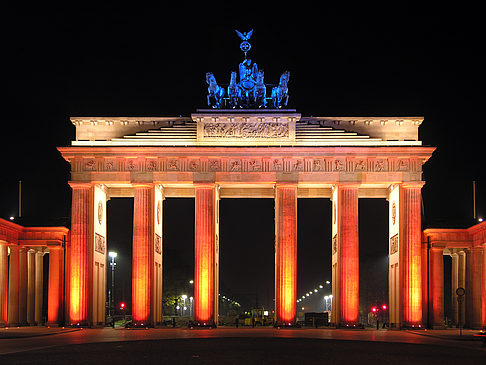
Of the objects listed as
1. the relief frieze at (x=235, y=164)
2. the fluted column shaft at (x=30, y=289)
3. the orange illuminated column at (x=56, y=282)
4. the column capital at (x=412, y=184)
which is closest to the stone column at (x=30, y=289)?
the fluted column shaft at (x=30, y=289)

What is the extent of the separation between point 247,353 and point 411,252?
39.8 m

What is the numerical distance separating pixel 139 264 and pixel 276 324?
13340mm

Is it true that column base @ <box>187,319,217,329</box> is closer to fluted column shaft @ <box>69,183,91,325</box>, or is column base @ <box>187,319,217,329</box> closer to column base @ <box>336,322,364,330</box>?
fluted column shaft @ <box>69,183,91,325</box>

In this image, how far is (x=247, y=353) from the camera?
37.2 meters

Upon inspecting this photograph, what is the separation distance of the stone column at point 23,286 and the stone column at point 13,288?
0.63 meters

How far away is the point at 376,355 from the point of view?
37.3 m

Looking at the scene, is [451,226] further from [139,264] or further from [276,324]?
[139,264]

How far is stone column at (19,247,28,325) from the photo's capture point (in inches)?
3034

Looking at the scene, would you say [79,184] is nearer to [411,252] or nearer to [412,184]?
[412,184]

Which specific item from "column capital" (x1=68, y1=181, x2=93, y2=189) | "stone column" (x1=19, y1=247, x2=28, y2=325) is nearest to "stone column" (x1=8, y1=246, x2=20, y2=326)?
"stone column" (x1=19, y1=247, x2=28, y2=325)

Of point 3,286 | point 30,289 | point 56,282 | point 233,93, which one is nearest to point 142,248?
point 56,282

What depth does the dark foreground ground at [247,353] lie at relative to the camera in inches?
1320

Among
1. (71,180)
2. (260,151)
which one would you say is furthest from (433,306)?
(71,180)

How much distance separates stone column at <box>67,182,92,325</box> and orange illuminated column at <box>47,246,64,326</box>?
7.04 ft
